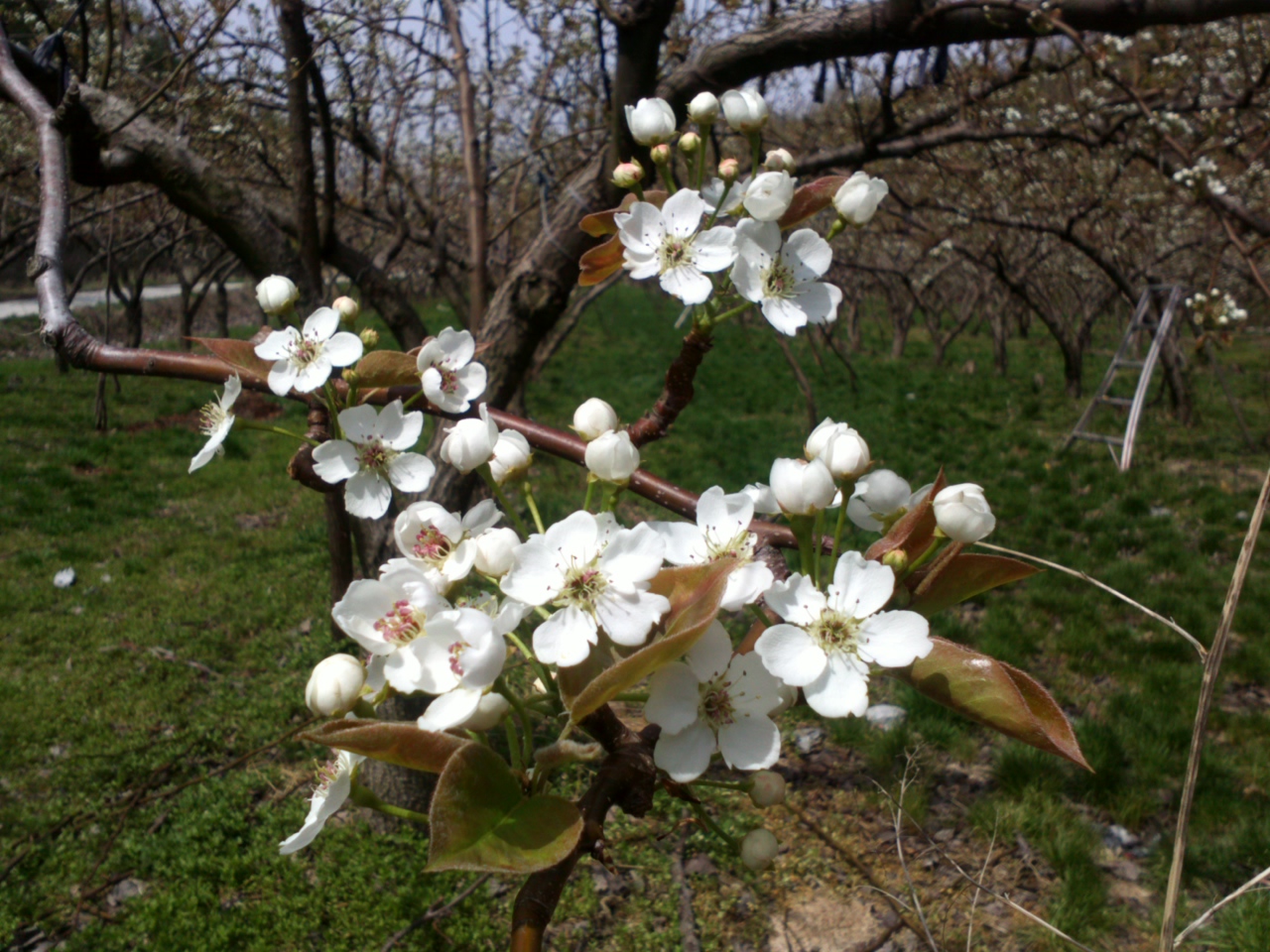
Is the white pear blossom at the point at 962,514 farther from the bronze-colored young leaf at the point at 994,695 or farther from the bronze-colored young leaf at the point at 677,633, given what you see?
the bronze-colored young leaf at the point at 677,633

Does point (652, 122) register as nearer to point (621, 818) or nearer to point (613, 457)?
point (613, 457)

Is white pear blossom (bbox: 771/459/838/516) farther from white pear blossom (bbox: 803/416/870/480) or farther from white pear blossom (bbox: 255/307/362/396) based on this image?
white pear blossom (bbox: 255/307/362/396)

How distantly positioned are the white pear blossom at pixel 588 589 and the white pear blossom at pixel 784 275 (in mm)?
278

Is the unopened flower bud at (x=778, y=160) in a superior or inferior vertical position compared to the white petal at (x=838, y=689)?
superior

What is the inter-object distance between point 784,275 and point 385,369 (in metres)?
0.40

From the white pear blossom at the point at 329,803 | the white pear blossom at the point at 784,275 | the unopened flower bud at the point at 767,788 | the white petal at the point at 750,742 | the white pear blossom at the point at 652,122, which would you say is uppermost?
the white pear blossom at the point at 652,122

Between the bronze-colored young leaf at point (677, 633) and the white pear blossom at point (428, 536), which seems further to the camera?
the white pear blossom at point (428, 536)

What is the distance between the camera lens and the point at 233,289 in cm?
2244

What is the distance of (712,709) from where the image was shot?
575 millimetres

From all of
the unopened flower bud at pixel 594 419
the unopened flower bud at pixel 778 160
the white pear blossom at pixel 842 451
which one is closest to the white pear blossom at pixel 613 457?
the unopened flower bud at pixel 594 419

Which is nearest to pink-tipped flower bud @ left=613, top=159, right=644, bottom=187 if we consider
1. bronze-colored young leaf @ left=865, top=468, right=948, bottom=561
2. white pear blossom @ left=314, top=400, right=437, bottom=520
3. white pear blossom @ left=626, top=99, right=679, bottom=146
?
white pear blossom @ left=626, top=99, right=679, bottom=146

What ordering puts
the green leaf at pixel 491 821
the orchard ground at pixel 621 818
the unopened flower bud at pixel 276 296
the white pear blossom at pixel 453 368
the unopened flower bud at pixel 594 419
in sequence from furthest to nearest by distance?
the orchard ground at pixel 621 818, the unopened flower bud at pixel 276 296, the white pear blossom at pixel 453 368, the unopened flower bud at pixel 594 419, the green leaf at pixel 491 821

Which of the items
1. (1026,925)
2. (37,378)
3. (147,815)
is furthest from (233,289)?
(1026,925)

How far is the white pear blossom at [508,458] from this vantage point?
740 mm
